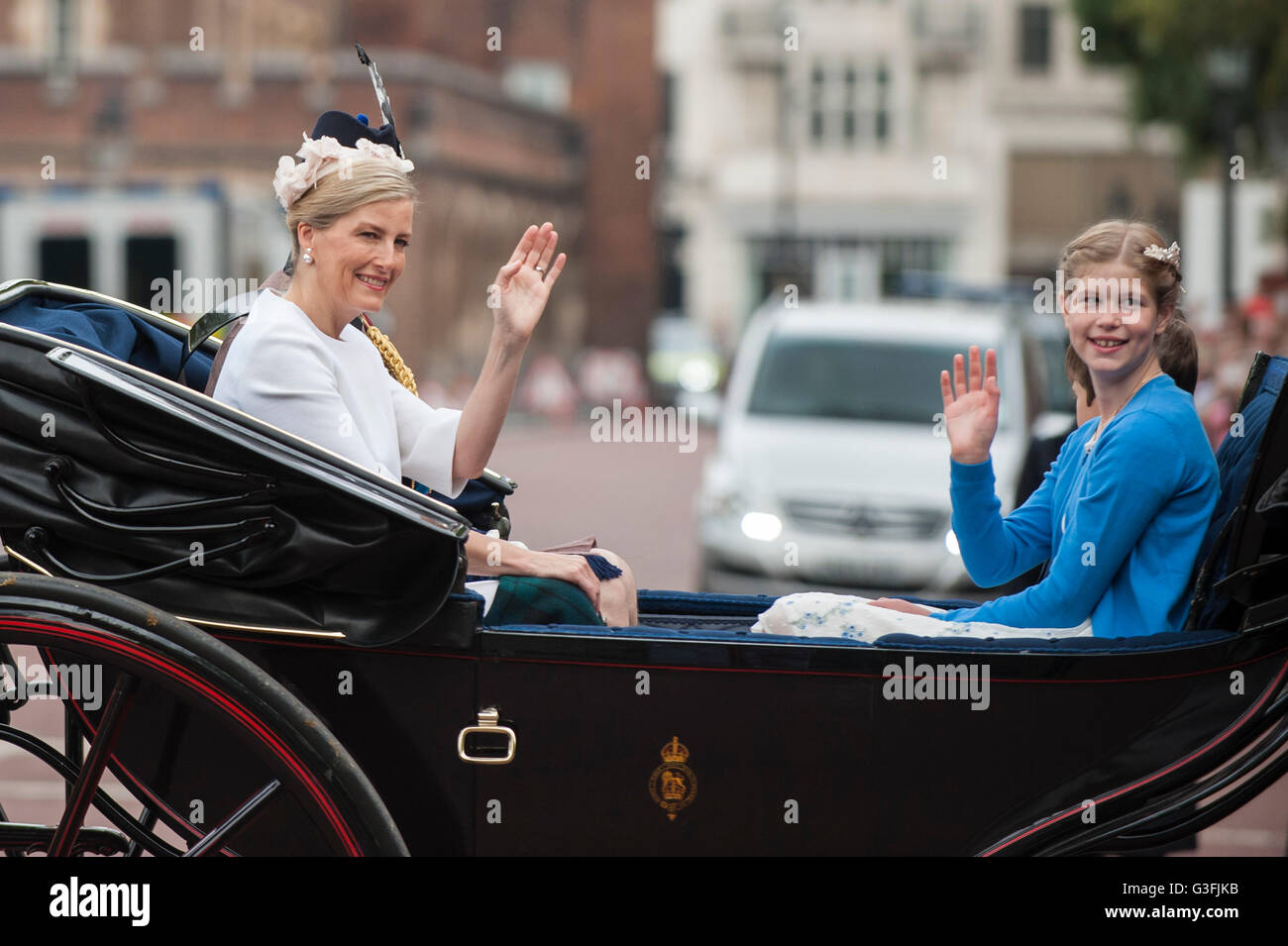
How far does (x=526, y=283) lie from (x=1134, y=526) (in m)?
1.22

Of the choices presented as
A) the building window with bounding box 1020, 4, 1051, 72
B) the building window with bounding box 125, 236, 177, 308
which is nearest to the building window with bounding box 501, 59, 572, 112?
the building window with bounding box 1020, 4, 1051, 72

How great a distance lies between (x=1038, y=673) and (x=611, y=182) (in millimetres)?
41462

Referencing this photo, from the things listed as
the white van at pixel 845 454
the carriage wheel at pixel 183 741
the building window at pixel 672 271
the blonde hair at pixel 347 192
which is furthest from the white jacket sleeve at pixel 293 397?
the building window at pixel 672 271

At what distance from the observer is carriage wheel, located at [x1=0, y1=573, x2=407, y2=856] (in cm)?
260

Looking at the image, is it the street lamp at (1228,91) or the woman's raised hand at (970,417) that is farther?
the street lamp at (1228,91)

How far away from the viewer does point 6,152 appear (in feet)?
106

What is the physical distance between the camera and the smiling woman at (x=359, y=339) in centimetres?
304

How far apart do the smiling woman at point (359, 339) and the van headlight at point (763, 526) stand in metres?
5.20

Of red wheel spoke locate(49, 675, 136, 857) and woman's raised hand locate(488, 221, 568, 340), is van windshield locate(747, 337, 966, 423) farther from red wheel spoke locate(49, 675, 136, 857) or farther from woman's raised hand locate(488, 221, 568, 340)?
red wheel spoke locate(49, 675, 136, 857)

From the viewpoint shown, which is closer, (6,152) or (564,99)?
(6,152)

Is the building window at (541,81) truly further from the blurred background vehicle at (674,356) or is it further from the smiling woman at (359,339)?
the smiling woman at (359,339)
